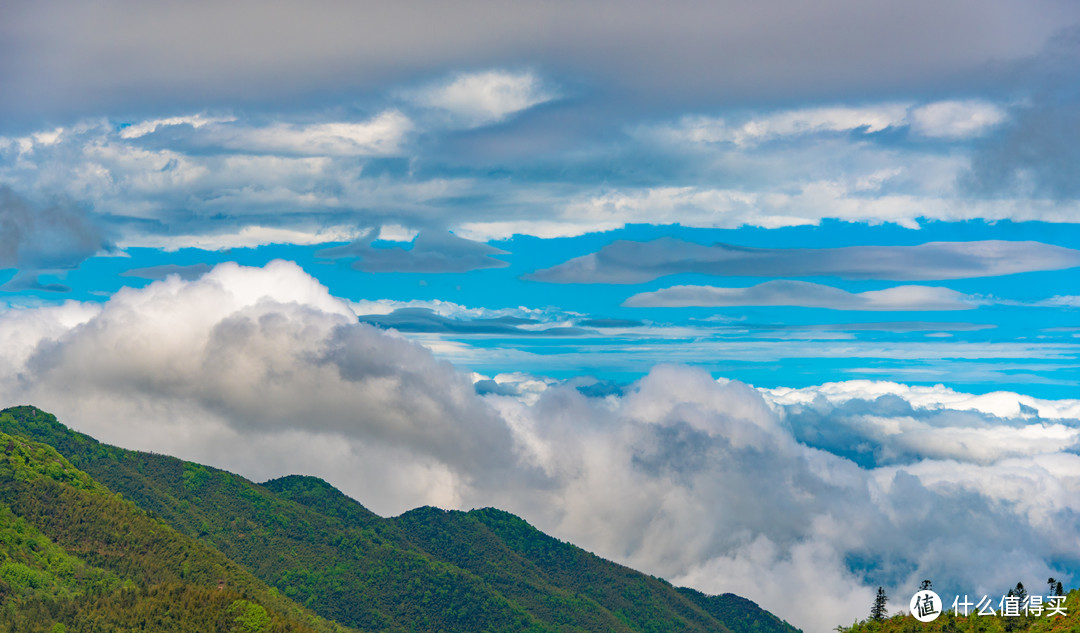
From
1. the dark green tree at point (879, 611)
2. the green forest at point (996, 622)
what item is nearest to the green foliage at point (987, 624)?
the green forest at point (996, 622)

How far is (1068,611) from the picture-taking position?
15538cm

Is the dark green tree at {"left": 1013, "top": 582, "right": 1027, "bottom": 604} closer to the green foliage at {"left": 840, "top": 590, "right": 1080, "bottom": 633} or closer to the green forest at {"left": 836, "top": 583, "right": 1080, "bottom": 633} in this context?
the green forest at {"left": 836, "top": 583, "right": 1080, "bottom": 633}

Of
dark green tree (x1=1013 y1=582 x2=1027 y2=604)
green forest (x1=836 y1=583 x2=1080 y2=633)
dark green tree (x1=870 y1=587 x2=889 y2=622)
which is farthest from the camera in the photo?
dark green tree (x1=870 y1=587 x2=889 y2=622)

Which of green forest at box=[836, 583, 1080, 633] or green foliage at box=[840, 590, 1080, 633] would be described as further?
green forest at box=[836, 583, 1080, 633]

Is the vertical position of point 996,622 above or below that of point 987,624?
above

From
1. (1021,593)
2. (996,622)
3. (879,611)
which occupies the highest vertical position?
(1021,593)

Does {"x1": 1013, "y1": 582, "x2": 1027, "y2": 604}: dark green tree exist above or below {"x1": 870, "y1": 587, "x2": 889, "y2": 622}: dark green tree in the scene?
above

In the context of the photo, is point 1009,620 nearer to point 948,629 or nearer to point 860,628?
point 948,629

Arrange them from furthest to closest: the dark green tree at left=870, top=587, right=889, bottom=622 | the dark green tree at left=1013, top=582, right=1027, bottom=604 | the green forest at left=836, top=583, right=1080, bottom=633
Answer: the dark green tree at left=870, top=587, right=889, bottom=622, the dark green tree at left=1013, top=582, right=1027, bottom=604, the green forest at left=836, top=583, right=1080, bottom=633

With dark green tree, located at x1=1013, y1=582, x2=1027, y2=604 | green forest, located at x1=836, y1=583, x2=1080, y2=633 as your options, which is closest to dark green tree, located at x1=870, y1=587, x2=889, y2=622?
green forest, located at x1=836, y1=583, x2=1080, y2=633

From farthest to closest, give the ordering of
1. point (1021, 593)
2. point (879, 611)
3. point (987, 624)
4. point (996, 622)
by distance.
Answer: point (879, 611) → point (1021, 593) → point (987, 624) → point (996, 622)

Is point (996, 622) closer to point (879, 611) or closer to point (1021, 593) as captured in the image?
point (1021, 593)

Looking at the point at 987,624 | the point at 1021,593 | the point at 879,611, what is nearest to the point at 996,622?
the point at 987,624

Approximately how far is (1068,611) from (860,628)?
38036mm
